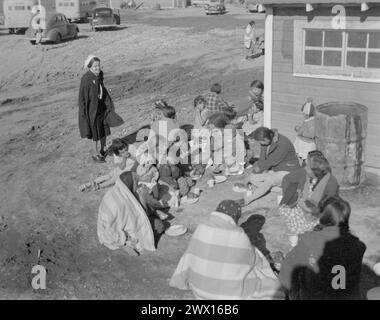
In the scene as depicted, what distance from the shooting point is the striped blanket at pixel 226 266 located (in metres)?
4.96

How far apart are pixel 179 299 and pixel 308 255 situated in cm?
163

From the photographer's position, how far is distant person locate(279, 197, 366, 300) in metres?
4.55

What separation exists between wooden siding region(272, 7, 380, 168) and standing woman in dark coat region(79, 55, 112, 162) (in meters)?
3.24

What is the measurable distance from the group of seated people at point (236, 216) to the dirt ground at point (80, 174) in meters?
0.30

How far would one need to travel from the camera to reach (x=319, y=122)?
824cm

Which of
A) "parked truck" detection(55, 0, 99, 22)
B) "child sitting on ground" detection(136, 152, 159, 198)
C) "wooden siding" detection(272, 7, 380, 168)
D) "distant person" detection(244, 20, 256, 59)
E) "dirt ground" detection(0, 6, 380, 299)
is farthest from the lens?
"parked truck" detection(55, 0, 99, 22)

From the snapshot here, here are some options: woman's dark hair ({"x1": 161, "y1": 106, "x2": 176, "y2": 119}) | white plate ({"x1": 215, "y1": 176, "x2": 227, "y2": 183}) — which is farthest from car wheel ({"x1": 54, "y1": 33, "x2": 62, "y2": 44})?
white plate ({"x1": 215, "y1": 176, "x2": 227, "y2": 183})

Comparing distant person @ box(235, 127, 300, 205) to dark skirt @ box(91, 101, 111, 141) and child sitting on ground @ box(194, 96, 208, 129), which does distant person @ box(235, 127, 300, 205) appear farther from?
dark skirt @ box(91, 101, 111, 141)

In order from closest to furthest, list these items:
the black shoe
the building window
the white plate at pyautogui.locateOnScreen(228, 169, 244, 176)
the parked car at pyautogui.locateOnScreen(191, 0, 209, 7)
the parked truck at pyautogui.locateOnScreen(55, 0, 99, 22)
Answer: the building window < the white plate at pyautogui.locateOnScreen(228, 169, 244, 176) < the black shoe < the parked truck at pyautogui.locateOnScreen(55, 0, 99, 22) < the parked car at pyautogui.locateOnScreen(191, 0, 209, 7)

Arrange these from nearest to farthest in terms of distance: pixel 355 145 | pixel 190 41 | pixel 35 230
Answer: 1. pixel 35 230
2. pixel 355 145
3. pixel 190 41

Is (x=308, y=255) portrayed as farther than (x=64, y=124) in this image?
No

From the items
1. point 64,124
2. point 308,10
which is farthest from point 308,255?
point 64,124

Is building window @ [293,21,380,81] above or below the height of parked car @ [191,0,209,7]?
below
